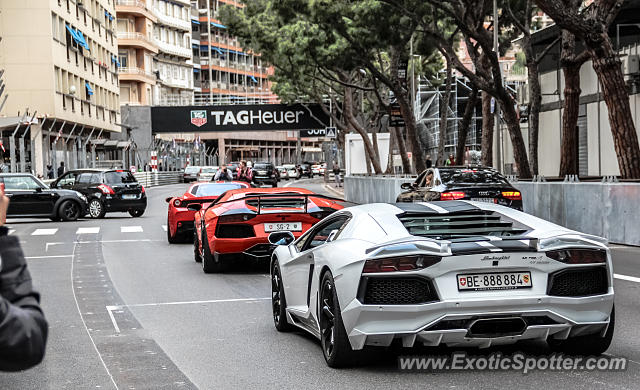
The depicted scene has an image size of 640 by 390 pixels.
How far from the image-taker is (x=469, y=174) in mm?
20859

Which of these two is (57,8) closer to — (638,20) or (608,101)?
(638,20)

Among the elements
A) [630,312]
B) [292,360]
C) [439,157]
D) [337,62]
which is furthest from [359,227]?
[337,62]

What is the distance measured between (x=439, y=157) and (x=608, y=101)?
54.3ft

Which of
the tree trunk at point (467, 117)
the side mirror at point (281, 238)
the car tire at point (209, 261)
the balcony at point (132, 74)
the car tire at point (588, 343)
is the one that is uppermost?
the balcony at point (132, 74)

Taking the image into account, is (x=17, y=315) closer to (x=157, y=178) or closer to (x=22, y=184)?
(x=22, y=184)

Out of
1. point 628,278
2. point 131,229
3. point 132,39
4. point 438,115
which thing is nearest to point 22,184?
point 131,229

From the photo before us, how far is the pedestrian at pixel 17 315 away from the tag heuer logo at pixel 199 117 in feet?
259

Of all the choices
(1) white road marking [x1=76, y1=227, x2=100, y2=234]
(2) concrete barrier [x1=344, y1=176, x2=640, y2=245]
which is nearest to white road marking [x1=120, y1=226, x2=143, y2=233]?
(1) white road marking [x1=76, y1=227, x2=100, y2=234]

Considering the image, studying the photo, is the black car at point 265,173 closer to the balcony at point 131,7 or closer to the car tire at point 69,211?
the balcony at point 131,7

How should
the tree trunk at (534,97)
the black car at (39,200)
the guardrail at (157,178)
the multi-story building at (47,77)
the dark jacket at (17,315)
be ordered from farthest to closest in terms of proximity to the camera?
1. the guardrail at (157,178)
2. the multi-story building at (47,77)
3. the black car at (39,200)
4. the tree trunk at (534,97)
5. the dark jacket at (17,315)

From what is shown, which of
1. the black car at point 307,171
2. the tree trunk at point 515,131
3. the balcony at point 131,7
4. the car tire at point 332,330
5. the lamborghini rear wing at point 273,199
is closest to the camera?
the car tire at point 332,330

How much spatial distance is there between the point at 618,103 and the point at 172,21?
9822cm

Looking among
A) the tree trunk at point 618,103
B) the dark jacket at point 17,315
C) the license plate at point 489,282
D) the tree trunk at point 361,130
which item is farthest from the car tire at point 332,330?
the tree trunk at point 361,130

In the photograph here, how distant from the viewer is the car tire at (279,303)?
9180mm
